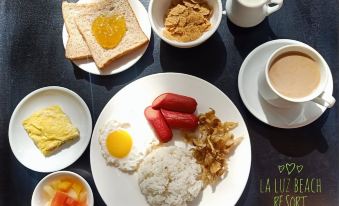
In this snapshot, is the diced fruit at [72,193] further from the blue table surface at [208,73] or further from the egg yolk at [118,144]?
the egg yolk at [118,144]

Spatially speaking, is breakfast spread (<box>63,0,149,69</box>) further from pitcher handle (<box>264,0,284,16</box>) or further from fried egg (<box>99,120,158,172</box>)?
pitcher handle (<box>264,0,284,16</box>)

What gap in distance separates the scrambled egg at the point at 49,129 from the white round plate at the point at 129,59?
0.59 feet

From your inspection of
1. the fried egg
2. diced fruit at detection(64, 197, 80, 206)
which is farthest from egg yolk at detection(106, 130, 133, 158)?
diced fruit at detection(64, 197, 80, 206)

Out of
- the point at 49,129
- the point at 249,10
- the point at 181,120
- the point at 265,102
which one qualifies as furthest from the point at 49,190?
the point at 249,10

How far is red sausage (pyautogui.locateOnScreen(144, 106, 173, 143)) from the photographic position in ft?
4.96

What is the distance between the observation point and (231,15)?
157 centimetres

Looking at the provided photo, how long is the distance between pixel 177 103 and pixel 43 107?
0.49m

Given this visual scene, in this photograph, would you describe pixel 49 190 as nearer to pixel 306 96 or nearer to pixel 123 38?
pixel 123 38

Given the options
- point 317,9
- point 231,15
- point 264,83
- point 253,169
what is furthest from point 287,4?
point 253,169

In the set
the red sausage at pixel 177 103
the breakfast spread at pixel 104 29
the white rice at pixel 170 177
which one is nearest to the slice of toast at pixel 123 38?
the breakfast spread at pixel 104 29

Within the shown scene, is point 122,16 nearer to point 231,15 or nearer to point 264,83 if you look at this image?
point 231,15

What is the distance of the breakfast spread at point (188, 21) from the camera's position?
1.54 metres

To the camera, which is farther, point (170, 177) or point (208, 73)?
point (208, 73)

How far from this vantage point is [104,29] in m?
1.62
